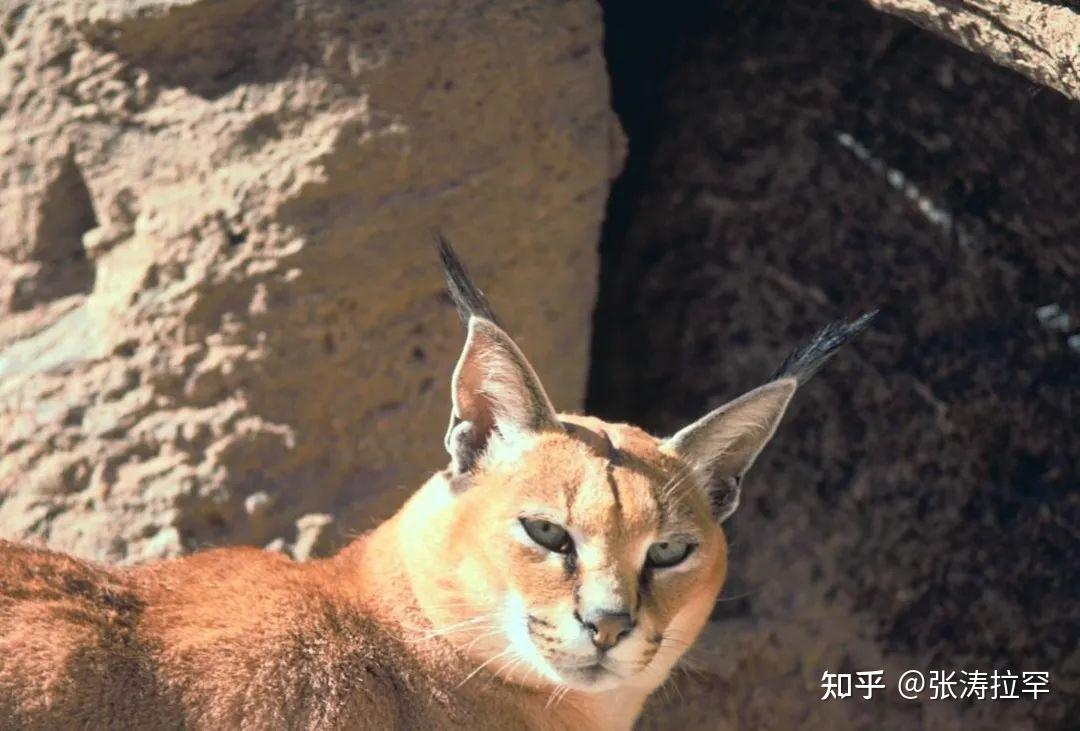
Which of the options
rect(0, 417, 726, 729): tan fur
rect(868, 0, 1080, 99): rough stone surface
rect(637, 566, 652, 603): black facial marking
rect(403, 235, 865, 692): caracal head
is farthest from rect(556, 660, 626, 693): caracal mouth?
rect(868, 0, 1080, 99): rough stone surface

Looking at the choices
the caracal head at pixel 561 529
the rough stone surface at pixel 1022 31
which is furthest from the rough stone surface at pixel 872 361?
the caracal head at pixel 561 529

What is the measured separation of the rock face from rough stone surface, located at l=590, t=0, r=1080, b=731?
1039 mm

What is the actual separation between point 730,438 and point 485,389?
2.62 feet

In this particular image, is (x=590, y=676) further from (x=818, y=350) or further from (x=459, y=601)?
(x=818, y=350)

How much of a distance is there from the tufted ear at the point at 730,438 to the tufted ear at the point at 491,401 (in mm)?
432

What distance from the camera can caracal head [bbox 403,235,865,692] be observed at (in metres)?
4.71

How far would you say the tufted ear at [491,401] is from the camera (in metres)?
4.92

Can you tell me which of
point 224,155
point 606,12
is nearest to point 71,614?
point 224,155

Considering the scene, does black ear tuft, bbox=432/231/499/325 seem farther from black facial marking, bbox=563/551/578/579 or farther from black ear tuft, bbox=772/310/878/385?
black ear tuft, bbox=772/310/878/385

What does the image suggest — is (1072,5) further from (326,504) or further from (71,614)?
(71,614)

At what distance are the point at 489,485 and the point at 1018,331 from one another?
312 cm

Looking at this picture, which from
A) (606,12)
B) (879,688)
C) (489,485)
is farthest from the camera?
(606,12)

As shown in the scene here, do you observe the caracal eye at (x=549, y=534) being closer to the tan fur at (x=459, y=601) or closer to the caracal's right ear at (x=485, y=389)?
the tan fur at (x=459, y=601)

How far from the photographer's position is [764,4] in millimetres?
7289
